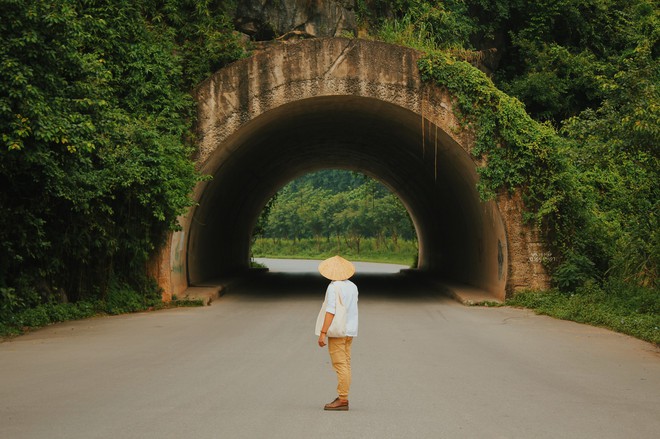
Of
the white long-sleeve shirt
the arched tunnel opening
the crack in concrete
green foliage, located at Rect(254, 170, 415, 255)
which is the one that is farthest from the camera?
green foliage, located at Rect(254, 170, 415, 255)

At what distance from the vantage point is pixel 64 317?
13617mm

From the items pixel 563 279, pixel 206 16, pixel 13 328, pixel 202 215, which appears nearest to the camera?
pixel 13 328

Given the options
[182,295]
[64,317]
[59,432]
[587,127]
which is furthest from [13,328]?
[587,127]

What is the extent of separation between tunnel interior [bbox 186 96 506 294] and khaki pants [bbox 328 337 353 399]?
34.9 ft

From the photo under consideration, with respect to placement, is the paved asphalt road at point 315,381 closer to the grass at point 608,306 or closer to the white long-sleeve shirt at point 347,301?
the grass at point 608,306

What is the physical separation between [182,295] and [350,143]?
8.22 metres

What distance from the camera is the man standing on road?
668 centimetres

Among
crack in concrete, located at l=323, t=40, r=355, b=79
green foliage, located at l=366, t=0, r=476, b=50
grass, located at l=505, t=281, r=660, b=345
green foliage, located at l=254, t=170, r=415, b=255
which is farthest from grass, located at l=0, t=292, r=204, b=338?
green foliage, located at l=254, t=170, r=415, b=255

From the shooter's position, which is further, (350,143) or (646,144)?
(350,143)

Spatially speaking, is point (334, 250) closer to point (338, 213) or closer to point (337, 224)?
point (337, 224)

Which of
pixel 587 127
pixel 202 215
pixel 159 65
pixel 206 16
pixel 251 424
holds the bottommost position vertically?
pixel 251 424

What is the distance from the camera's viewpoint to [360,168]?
29203mm

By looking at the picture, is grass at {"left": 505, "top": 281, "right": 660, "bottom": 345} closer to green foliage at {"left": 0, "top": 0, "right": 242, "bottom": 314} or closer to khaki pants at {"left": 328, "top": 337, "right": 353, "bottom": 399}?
khaki pants at {"left": 328, "top": 337, "right": 353, "bottom": 399}

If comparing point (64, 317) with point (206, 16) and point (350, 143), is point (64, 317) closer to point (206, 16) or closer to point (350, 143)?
point (206, 16)
